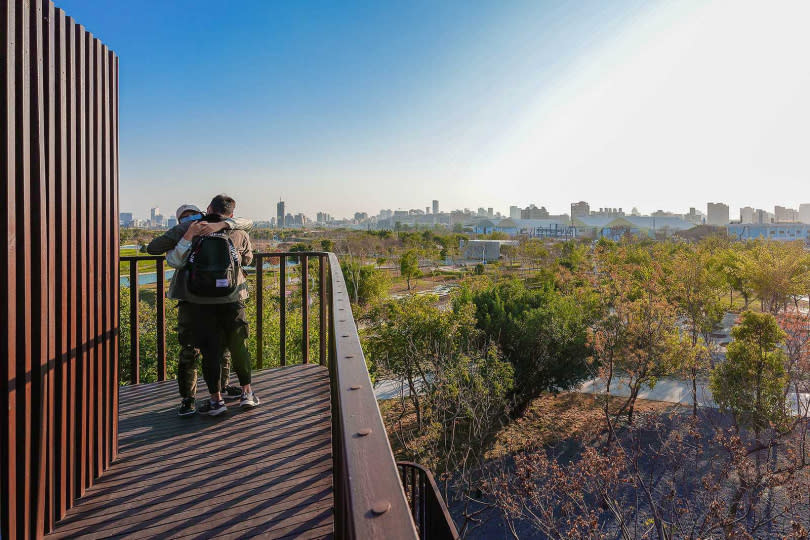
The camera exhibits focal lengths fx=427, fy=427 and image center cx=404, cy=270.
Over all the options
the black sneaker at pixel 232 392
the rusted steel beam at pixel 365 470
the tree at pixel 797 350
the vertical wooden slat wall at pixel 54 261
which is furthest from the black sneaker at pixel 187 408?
the tree at pixel 797 350

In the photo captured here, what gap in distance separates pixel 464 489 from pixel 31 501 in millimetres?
9852

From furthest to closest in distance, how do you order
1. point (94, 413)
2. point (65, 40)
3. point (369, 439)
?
1. point (94, 413)
2. point (65, 40)
3. point (369, 439)

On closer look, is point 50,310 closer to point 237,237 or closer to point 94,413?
point 94,413

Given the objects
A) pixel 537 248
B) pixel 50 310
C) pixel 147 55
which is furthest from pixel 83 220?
pixel 537 248

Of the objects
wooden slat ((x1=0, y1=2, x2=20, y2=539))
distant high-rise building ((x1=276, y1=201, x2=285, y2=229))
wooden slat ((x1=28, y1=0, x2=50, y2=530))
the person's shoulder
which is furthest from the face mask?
distant high-rise building ((x1=276, y1=201, x2=285, y2=229))

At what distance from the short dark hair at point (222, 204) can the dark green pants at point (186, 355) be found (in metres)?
0.59

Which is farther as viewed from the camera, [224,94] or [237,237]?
[224,94]

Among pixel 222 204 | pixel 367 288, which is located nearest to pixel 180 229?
pixel 222 204

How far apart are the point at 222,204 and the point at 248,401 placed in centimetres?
127

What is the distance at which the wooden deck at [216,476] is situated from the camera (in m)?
1.72

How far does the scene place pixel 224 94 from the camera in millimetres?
13984

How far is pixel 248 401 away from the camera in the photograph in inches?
109

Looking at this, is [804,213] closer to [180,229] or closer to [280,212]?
[280,212]

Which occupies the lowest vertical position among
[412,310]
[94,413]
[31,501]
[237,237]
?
[412,310]
